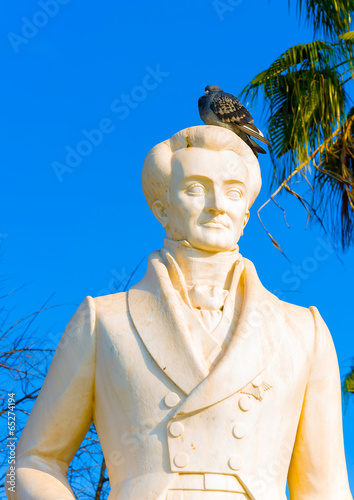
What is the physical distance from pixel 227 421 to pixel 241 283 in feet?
2.87

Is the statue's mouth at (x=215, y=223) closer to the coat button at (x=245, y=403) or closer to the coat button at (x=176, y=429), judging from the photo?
the coat button at (x=245, y=403)

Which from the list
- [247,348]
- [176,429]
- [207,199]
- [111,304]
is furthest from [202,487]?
[207,199]

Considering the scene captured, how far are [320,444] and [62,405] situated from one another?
136 centimetres

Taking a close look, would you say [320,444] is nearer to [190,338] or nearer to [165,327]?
[190,338]

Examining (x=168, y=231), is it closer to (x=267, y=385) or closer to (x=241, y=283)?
(x=241, y=283)

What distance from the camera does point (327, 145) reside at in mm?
11148

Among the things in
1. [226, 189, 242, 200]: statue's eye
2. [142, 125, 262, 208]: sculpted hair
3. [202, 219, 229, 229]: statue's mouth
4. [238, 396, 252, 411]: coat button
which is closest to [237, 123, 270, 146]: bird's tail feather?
[142, 125, 262, 208]: sculpted hair

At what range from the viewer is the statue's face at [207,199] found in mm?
5121

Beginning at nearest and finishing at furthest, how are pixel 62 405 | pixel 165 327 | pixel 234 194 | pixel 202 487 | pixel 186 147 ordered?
pixel 202 487 < pixel 165 327 < pixel 62 405 < pixel 234 194 < pixel 186 147

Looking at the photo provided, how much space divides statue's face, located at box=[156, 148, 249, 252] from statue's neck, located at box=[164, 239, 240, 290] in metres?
0.04

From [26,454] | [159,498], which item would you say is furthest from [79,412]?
[159,498]

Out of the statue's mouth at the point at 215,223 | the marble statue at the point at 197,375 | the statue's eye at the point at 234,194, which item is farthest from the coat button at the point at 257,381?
the statue's eye at the point at 234,194

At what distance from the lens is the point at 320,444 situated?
16.6 feet

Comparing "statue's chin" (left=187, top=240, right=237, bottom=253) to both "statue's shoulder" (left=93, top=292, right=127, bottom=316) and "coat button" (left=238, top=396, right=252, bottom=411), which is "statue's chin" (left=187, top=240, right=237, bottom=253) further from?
"coat button" (left=238, top=396, right=252, bottom=411)
